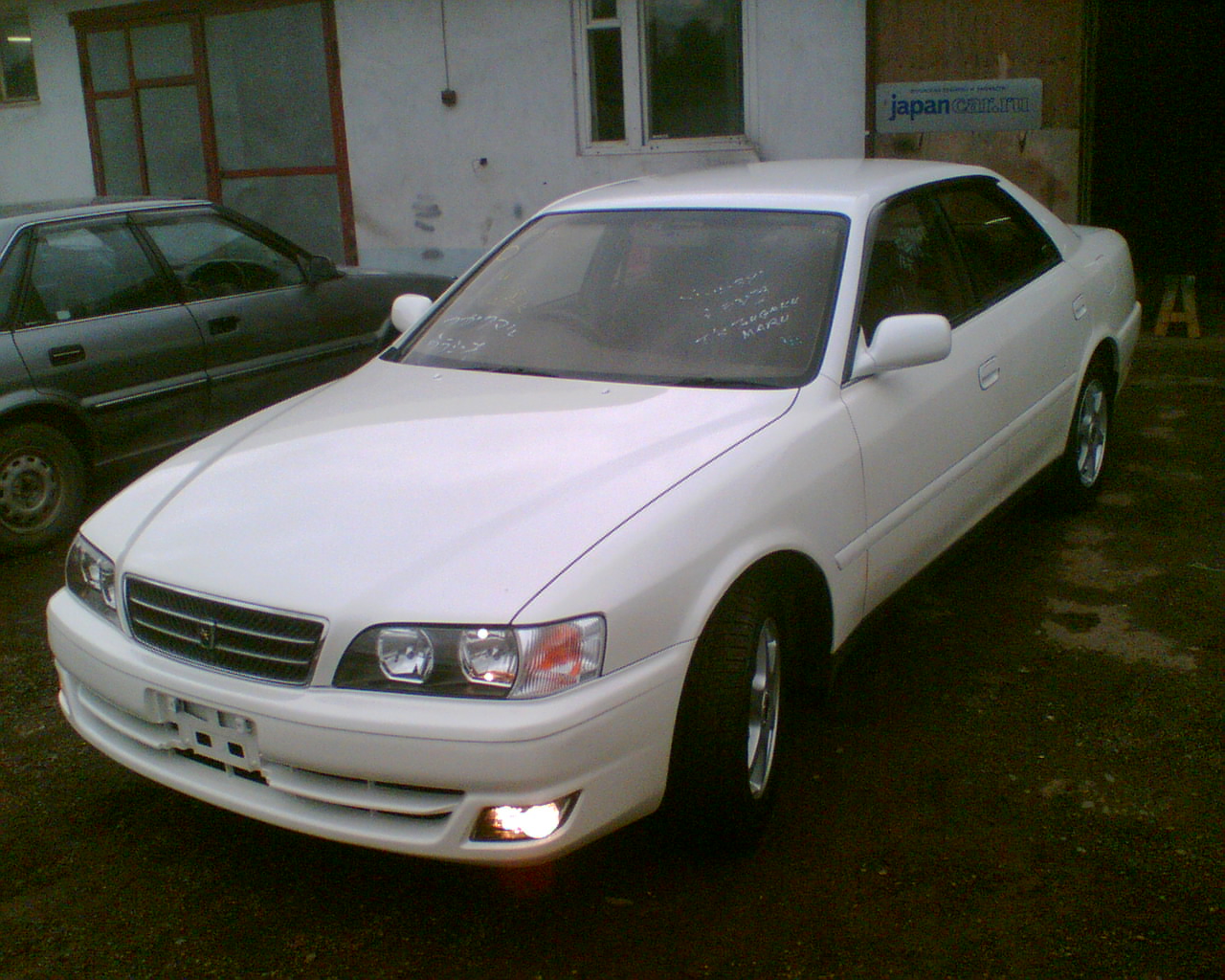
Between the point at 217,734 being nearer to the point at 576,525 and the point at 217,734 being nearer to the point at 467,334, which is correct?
the point at 576,525

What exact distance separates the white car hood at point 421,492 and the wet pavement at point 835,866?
2.61 ft

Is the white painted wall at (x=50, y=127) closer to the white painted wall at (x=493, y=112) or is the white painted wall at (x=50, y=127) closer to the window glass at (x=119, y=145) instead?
the window glass at (x=119, y=145)

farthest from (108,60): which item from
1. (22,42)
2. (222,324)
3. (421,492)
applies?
(421,492)

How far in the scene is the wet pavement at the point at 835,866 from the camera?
2.73 meters

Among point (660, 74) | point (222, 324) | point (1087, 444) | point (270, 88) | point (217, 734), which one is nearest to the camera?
point (217, 734)

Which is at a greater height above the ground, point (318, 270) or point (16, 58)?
point (16, 58)

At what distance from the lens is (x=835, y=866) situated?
303 cm

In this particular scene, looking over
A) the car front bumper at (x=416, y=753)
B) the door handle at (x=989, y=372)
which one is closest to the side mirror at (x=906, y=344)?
the door handle at (x=989, y=372)

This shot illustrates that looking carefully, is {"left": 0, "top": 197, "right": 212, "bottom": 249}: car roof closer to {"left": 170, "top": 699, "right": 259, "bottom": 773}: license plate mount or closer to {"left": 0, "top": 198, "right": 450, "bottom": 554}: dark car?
{"left": 0, "top": 198, "right": 450, "bottom": 554}: dark car

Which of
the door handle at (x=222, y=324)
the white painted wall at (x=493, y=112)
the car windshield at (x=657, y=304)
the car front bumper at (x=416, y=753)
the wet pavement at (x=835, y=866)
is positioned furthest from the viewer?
the white painted wall at (x=493, y=112)

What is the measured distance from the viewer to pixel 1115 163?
12203 mm

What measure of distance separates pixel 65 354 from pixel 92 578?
2922mm

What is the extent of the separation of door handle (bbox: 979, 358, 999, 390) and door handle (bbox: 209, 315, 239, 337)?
3.85 metres

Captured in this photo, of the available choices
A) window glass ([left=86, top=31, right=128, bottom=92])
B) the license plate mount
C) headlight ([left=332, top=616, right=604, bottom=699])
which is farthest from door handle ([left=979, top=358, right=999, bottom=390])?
window glass ([left=86, top=31, right=128, bottom=92])
